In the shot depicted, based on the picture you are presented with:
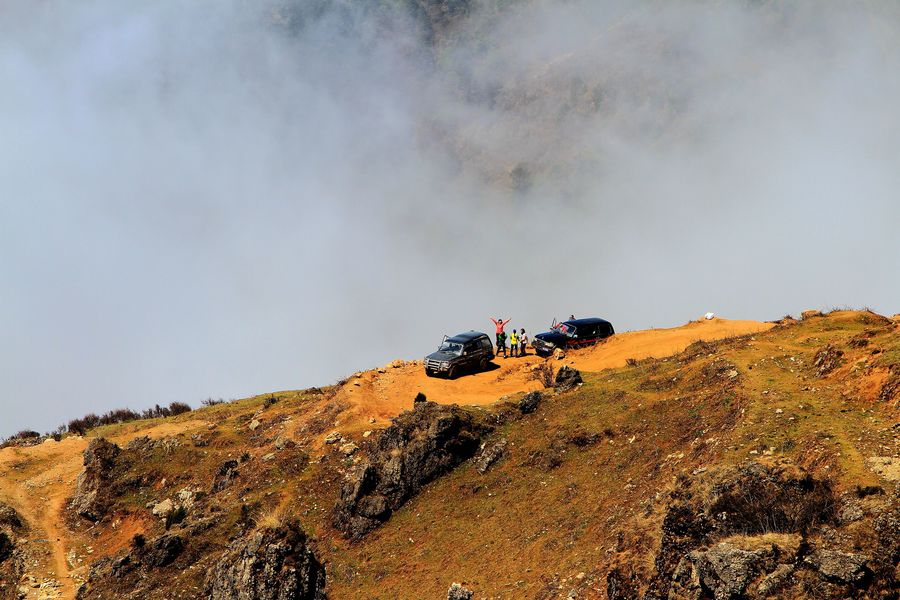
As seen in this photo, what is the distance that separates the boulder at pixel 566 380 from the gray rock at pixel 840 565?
58.3 ft

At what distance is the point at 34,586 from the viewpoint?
2655 cm

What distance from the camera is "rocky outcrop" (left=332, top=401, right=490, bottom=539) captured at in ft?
85.4

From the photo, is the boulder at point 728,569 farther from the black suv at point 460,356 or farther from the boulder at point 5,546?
the boulder at point 5,546

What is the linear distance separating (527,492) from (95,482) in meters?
21.0

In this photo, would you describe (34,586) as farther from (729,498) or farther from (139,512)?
(729,498)

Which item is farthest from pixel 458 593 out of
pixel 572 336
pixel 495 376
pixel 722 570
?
pixel 572 336

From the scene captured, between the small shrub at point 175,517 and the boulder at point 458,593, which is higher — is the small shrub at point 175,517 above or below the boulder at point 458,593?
above

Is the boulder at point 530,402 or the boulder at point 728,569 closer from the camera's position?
the boulder at point 728,569

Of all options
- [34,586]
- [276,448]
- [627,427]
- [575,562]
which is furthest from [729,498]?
[34,586]

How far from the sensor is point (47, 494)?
33.5 metres

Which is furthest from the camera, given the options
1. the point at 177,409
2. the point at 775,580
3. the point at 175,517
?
the point at 177,409

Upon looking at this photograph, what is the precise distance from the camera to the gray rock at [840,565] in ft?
43.5

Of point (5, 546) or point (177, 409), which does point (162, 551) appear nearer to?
point (5, 546)

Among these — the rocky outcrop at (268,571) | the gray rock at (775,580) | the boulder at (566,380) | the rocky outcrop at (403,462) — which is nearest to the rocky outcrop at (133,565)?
the rocky outcrop at (268,571)
